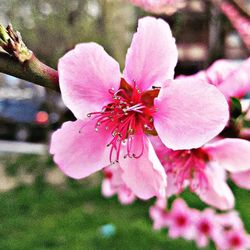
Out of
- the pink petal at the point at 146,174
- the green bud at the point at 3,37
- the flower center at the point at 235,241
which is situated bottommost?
the flower center at the point at 235,241

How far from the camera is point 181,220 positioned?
8.48 feet

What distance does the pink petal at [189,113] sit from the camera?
1.42ft

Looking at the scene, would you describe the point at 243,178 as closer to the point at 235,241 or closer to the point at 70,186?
the point at 235,241

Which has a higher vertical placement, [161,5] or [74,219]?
[161,5]

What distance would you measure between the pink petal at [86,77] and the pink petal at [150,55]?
0.06 ft

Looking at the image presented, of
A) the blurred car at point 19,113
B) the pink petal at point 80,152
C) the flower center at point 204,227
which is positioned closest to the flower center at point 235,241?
the flower center at point 204,227

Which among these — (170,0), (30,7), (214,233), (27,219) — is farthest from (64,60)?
(27,219)

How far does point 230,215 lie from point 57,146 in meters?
2.16

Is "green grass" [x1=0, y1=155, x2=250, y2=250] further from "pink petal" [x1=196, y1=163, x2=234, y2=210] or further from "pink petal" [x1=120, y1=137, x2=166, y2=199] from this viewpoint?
"pink petal" [x1=120, y1=137, x2=166, y2=199]

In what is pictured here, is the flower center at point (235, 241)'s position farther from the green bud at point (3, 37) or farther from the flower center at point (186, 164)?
the green bud at point (3, 37)

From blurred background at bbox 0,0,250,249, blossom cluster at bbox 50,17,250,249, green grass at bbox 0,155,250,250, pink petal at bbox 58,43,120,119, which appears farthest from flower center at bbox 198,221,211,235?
pink petal at bbox 58,43,120,119

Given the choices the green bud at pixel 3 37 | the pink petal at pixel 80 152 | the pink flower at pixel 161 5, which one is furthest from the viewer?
the pink flower at pixel 161 5

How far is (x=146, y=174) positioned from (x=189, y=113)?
8cm

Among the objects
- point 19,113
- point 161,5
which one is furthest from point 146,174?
point 19,113
